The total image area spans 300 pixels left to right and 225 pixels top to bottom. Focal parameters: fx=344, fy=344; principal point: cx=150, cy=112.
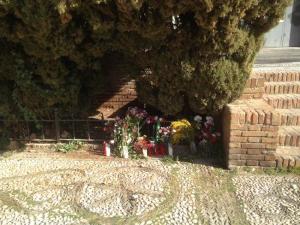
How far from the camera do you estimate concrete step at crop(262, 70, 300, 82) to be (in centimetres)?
521

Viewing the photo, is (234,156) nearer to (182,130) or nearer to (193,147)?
(193,147)

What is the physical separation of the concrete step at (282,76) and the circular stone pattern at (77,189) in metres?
2.23

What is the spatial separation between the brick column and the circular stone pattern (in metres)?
0.90

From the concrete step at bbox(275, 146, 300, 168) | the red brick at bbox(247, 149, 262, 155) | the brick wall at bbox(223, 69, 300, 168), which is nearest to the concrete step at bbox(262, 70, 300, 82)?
the brick wall at bbox(223, 69, 300, 168)

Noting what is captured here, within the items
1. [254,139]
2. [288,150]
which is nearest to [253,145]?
[254,139]

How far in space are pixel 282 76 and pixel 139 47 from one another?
236 centimetres

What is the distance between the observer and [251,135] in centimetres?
414

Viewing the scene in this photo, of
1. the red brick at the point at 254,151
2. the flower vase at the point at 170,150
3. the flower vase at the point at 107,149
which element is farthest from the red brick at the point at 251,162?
the flower vase at the point at 107,149

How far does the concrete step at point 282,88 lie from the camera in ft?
16.7

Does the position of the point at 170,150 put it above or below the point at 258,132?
below

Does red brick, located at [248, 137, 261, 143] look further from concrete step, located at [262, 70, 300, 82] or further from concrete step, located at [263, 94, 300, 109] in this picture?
concrete step, located at [262, 70, 300, 82]

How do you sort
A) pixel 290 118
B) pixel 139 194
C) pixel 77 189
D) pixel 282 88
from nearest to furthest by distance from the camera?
1. pixel 139 194
2. pixel 77 189
3. pixel 290 118
4. pixel 282 88

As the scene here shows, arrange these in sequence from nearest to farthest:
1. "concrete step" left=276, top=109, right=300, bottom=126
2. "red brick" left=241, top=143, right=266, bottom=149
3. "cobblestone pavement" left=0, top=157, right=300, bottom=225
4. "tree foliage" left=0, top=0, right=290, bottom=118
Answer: "cobblestone pavement" left=0, top=157, right=300, bottom=225, "tree foliage" left=0, top=0, right=290, bottom=118, "red brick" left=241, top=143, right=266, bottom=149, "concrete step" left=276, top=109, right=300, bottom=126

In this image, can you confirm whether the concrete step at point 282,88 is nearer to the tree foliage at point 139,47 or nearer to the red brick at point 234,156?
the tree foliage at point 139,47
